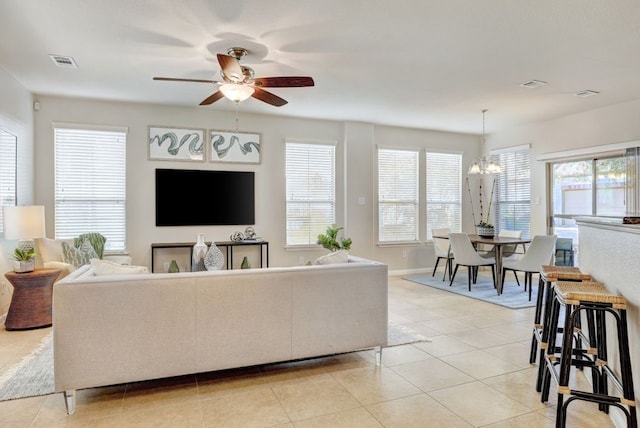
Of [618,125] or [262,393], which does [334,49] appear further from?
[618,125]

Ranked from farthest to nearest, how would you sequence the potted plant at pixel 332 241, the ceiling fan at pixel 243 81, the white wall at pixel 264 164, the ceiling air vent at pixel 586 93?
the potted plant at pixel 332 241 < the white wall at pixel 264 164 < the ceiling air vent at pixel 586 93 < the ceiling fan at pixel 243 81

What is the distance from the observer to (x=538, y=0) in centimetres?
273

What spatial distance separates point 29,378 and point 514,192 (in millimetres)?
7321

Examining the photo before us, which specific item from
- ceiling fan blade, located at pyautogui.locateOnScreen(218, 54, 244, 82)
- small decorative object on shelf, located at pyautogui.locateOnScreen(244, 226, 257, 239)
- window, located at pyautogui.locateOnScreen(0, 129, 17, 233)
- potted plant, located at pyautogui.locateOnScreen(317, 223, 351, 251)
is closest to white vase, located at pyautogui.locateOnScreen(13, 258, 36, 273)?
window, located at pyautogui.locateOnScreen(0, 129, 17, 233)

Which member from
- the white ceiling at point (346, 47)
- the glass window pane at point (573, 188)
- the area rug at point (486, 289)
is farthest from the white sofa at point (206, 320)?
the glass window pane at point (573, 188)

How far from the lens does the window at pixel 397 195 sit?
707 centimetres

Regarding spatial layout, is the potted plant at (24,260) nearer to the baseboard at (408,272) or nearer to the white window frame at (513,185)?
the baseboard at (408,272)

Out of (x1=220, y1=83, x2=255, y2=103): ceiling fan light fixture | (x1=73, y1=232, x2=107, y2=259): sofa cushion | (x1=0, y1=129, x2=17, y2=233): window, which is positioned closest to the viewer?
(x1=220, y1=83, x2=255, y2=103): ceiling fan light fixture

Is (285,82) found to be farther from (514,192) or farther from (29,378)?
(514,192)

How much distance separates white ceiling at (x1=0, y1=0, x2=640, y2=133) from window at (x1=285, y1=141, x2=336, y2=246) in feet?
4.01

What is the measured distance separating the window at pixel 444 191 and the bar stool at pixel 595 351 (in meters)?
5.12

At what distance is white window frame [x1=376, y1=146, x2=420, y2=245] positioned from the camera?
23.2ft

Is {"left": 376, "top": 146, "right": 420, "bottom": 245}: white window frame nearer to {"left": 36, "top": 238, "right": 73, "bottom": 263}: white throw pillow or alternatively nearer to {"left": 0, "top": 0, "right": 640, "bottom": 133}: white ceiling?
{"left": 0, "top": 0, "right": 640, "bottom": 133}: white ceiling

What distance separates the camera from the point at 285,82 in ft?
11.3
